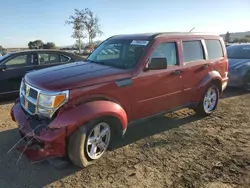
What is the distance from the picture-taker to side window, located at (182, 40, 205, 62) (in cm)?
518

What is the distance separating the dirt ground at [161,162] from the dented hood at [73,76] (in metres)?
1.19

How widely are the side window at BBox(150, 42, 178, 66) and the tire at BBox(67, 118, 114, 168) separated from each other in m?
1.59

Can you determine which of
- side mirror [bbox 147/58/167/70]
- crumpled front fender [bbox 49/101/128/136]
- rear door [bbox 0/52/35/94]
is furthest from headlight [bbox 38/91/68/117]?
rear door [bbox 0/52/35/94]

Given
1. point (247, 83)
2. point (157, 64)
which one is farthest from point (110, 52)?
point (247, 83)

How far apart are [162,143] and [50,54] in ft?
16.7

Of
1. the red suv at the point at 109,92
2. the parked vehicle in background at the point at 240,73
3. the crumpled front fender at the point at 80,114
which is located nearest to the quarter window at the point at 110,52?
the red suv at the point at 109,92

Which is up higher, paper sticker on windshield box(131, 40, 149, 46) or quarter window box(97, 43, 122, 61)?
paper sticker on windshield box(131, 40, 149, 46)

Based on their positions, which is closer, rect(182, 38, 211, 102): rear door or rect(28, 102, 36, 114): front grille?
rect(28, 102, 36, 114): front grille

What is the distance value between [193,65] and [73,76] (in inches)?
103

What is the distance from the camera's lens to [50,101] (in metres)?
3.48

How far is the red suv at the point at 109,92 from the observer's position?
11.3ft

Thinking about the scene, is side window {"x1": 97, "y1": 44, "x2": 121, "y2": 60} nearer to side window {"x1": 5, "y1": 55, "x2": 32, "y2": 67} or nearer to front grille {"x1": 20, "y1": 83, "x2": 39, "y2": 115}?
front grille {"x1": 20, "y1": 83, "x2": 39, "y2": 115}

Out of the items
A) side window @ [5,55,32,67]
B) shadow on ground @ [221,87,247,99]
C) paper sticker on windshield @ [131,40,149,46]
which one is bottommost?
shadow on ground @ [221,87,247,99]

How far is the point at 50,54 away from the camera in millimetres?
8133
